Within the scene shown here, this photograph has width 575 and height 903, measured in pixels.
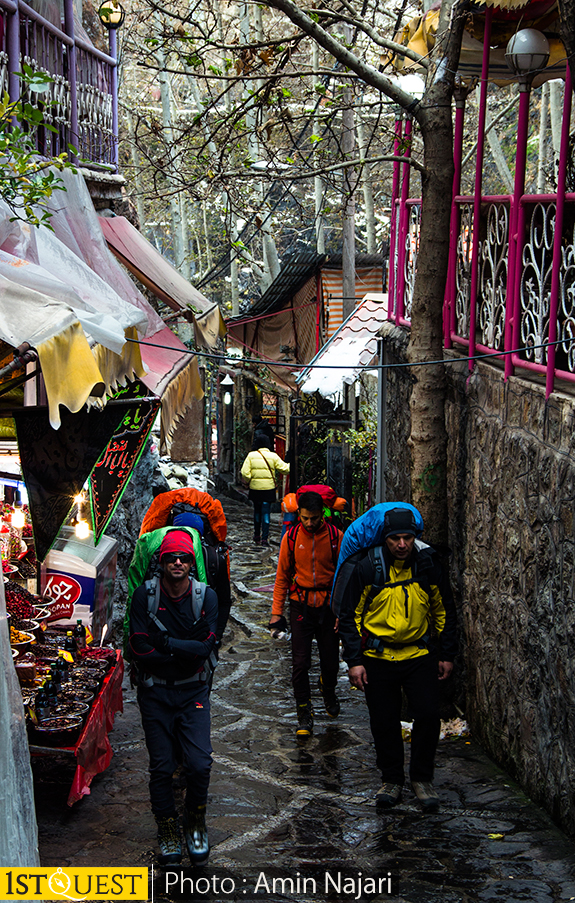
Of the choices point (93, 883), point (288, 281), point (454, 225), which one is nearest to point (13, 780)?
point (93, 883)

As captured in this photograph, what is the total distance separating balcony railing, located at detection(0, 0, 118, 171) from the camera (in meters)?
7.27

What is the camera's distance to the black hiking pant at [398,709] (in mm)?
5641

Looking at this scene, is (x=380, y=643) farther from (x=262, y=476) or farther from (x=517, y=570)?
(x=262, y=476)

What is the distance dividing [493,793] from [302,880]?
1692 millimetres

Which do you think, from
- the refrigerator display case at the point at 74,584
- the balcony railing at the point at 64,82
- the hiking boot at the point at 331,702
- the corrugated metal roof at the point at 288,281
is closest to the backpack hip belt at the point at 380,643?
the hiking boot at the point at 331,702

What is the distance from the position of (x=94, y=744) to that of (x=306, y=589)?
7.21 feet

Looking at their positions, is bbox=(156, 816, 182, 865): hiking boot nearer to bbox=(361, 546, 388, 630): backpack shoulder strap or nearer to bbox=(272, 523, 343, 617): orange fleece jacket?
bbox=(361, 546, 388, 630): backpack shoulder strap

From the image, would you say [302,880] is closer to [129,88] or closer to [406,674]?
[406,674]

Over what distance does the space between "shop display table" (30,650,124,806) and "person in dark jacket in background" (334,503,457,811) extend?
5.54 feet

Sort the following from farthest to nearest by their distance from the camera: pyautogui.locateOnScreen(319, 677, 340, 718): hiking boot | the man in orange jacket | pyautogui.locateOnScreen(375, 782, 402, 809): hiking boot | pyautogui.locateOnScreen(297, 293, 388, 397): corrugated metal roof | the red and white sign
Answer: pyautogui.locateOnScreen(297, 293, 388, 397): corrugated metal roof
the red and white sign
pyautogui.locateOnScreen(319, 677, 340, 718): hiking boot
the man in orange jacket
pyautogui.locateOnScreen(375, 782, 402, 809): hiking boot

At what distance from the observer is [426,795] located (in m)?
5.65

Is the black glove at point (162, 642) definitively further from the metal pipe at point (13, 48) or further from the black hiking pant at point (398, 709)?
the metal pipe at point (13, 48)

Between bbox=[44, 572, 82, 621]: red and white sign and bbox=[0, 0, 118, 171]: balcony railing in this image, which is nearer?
bbox=[0, 0, 118, 171]: balcony railing

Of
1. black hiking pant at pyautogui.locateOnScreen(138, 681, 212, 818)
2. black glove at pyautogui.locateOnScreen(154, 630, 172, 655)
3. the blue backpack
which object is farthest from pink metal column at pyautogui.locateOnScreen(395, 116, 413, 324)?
black hiking pant at pyautogui.locateOnScreen(138, 681, 212, 818)
